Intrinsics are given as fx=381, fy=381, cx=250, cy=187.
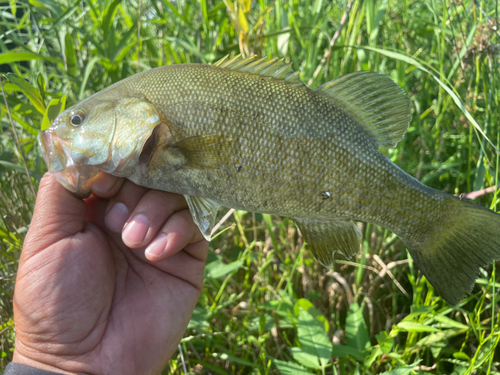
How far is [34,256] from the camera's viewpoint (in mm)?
1431

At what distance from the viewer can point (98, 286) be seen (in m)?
1.53

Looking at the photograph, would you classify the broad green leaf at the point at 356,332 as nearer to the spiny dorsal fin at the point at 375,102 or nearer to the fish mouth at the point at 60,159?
the spiny dorsal fin at the point at 375,102

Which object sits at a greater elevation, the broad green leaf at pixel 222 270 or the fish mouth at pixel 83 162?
the fish mouth at pixel 83 162

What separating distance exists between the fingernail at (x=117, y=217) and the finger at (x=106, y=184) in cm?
7

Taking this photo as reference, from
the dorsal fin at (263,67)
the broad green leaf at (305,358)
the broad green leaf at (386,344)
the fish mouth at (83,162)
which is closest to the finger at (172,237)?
the fish mouth at (83,162)

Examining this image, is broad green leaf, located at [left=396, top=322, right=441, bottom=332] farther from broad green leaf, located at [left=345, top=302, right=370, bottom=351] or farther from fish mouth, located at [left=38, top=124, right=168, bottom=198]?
fish mouth, located at [left=38, top=124, right=168, bottom=198]

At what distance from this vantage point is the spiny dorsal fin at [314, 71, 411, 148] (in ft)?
4.71

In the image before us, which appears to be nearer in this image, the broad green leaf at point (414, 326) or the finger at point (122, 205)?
the finger at point (122, 205)

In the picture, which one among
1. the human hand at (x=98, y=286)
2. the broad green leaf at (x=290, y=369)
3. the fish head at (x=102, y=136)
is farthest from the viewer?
the broad green leaf at (x=290, y=369)

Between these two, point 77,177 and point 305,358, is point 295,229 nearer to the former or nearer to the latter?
point 305,358

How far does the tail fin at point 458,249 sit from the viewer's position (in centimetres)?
138

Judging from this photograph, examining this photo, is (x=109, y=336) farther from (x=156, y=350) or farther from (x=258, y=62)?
(x=258, y=62)

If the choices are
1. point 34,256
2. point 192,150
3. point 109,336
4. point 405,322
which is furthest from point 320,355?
point 34,256

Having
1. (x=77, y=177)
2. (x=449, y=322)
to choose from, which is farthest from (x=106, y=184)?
(x=449, y=322)
